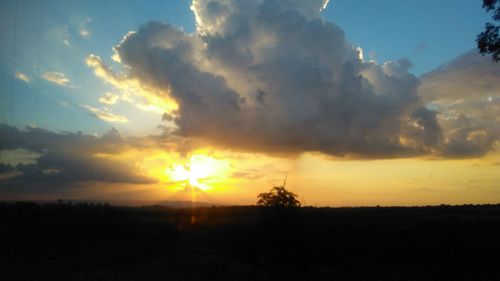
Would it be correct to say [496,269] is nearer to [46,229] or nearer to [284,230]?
[284,230]

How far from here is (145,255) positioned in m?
24.5

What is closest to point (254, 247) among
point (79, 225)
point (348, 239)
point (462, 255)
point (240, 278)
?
point (240, 278)

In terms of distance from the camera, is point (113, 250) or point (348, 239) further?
point (348, 239)

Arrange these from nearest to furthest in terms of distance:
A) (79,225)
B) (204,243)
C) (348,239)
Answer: (348,239), (204,243), (79,225)

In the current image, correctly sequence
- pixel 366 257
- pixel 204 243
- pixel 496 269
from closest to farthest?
pixel 496 269
pixel 366 257
pixel 204 243

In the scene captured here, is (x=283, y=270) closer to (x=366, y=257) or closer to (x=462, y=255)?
(x=366, y=257)

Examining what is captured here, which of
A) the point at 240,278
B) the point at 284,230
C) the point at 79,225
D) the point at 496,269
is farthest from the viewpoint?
the point at 79,225

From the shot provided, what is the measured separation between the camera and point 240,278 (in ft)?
63.9

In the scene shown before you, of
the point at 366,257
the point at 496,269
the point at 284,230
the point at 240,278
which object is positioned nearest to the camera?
the point at 240,278

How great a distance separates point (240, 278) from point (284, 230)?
525cm

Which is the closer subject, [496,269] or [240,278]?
[240,278]

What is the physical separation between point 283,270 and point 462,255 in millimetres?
11868

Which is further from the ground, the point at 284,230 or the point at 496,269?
the point at 284,230

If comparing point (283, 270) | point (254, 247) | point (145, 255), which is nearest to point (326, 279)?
point (283, 270)
